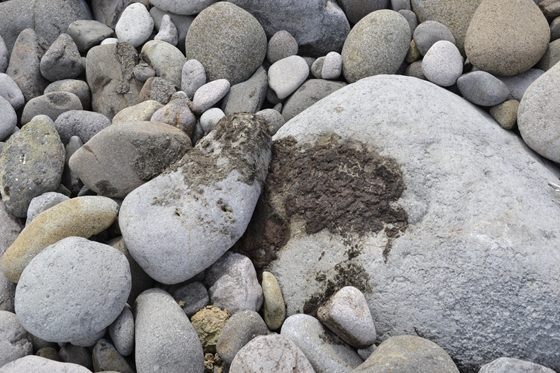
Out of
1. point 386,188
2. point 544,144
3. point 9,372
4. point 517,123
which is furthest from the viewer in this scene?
point 517,123

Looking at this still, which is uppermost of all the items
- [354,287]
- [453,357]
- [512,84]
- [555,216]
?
[512,84]

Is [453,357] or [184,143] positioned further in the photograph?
[184,143]

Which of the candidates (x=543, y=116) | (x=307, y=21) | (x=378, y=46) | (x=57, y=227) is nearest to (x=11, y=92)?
(x=57, y=227)

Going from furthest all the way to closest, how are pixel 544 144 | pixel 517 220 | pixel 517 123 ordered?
1. pixel 517 123
2. pixel 544 144
3. pixel 517 220

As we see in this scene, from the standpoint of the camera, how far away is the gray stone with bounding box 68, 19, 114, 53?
4289 mm

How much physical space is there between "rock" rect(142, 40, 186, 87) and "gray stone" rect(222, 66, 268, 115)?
1.62ft

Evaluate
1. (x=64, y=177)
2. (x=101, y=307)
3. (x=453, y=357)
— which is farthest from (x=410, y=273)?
(x=64, y=177)

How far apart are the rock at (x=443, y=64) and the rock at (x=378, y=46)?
25 cm

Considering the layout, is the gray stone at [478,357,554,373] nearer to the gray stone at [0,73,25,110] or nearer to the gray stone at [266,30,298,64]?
the gray stone at [266,30,298,64]

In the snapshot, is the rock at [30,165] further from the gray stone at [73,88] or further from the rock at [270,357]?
the rock at [270,357]

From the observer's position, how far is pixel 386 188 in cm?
292

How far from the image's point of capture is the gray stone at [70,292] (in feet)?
8.45

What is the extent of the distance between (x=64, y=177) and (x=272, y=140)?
150 centimetres

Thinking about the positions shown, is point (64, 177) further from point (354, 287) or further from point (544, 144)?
point (544, 144)
